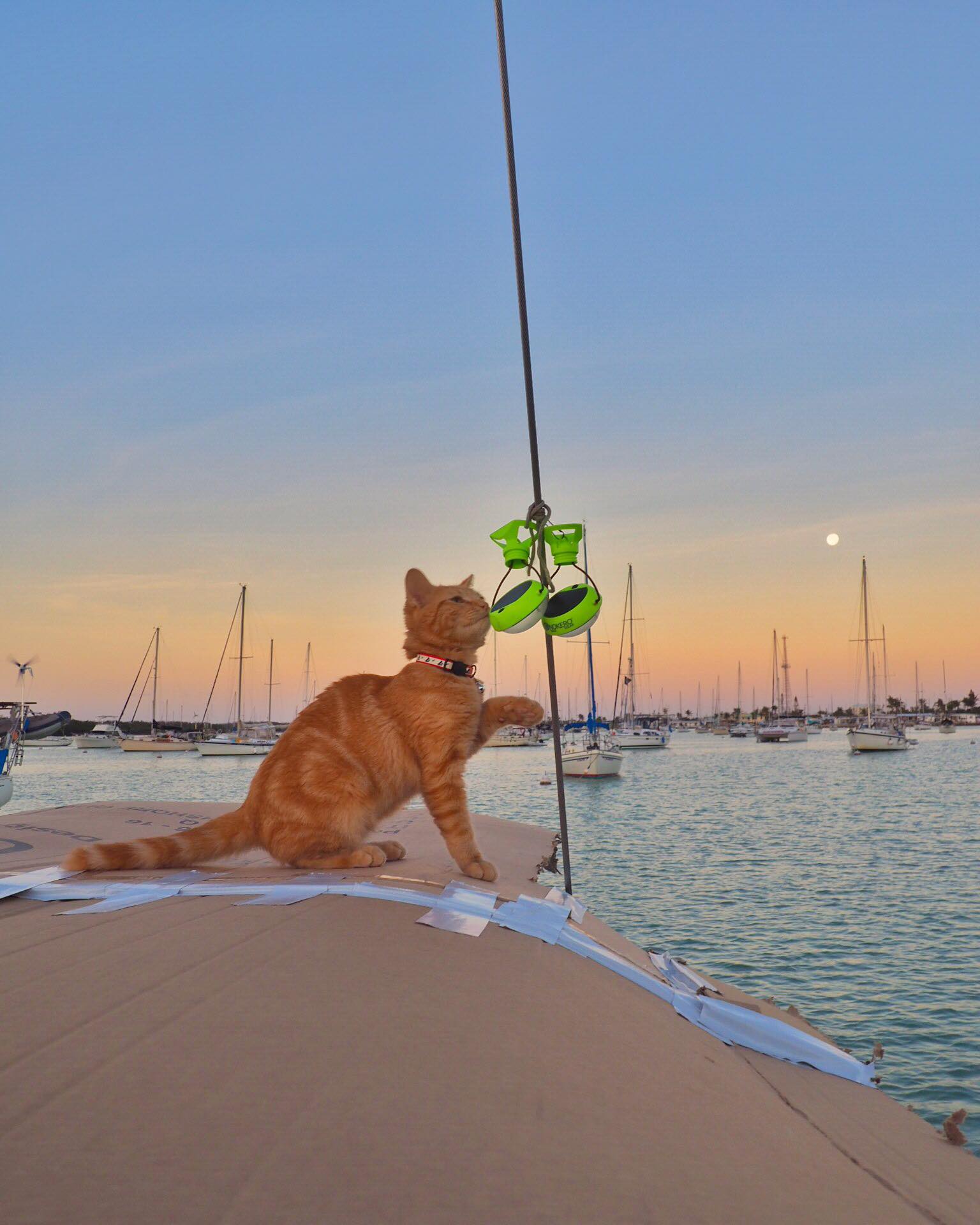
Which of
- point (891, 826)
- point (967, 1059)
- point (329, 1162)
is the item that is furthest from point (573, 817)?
point (329, 1162)

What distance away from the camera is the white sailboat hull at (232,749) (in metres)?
59.3

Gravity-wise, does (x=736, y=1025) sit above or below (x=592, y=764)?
above

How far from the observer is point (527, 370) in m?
3.67

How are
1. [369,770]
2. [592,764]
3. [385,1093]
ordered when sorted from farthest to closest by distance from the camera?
[592,764] < [369,770] < [385,1093]

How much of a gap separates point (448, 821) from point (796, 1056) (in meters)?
1.23

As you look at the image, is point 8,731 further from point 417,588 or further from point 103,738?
point 103,738

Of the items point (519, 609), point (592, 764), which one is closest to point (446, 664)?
point (519, 609)

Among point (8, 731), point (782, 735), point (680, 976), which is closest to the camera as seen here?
point (680, 976)

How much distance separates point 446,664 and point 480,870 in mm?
723

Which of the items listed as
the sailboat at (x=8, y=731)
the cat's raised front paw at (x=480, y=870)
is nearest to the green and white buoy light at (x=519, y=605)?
the cat's raised front paw at (x=480, y=870)

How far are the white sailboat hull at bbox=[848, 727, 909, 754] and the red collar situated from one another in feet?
207

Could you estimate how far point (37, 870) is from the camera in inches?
104

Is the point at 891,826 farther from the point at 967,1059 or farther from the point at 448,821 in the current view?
the point at 448,821

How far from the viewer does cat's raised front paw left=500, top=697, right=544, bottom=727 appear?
3.26 m
